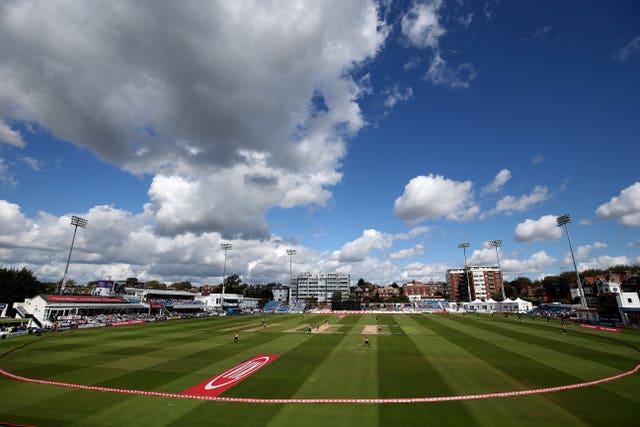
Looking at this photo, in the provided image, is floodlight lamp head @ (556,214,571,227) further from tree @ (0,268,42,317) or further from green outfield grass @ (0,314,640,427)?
tree @ (0,268,42,317)

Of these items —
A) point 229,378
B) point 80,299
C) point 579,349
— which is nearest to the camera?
point 229,378

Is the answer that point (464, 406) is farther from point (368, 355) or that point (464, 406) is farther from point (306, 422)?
point (368, 355)

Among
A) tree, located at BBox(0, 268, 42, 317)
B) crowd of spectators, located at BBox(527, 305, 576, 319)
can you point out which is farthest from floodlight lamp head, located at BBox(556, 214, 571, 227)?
tree, located at BBox(0, 268, 42, 317)

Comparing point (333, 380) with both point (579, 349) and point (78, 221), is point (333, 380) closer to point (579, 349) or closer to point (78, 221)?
point (579, 349)

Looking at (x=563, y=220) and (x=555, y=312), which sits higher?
(x=563, y=220)

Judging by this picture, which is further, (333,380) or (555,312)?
(555,312)

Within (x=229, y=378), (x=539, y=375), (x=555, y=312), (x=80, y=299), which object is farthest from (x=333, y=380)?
(x=555, y=312)

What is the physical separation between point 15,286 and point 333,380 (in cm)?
11597

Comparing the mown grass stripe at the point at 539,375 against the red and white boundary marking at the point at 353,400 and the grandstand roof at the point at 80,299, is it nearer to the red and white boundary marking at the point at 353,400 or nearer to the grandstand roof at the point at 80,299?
the red and white boundary marking at the point at 353,400

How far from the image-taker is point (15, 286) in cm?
9175

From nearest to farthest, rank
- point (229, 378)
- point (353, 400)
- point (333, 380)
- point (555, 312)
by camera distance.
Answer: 1. point (353, 400)
2. point (333, 380)
3. point (229, 378)
4. point (555, 312)

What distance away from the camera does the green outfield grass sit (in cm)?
1697

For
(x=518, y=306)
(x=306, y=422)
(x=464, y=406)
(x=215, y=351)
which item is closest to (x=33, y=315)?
(x=215, y=351)

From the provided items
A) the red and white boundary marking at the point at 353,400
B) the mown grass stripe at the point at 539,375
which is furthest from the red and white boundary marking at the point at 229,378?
the mown grass stripe at the point at 539,375
